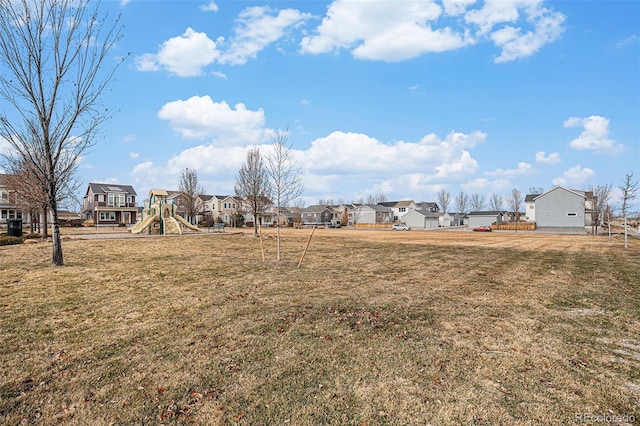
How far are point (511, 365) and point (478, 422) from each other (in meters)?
1.71

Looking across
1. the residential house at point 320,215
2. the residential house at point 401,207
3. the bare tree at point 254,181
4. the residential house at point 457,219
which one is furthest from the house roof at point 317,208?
the bare tree at point 254,181

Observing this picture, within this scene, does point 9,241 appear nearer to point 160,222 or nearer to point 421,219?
point 160,222

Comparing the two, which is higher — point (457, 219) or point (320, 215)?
point (320, 215)

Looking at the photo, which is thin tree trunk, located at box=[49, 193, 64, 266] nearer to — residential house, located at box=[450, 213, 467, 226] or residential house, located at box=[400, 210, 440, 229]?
residential house, located at box=[400, 210, 440, 229]

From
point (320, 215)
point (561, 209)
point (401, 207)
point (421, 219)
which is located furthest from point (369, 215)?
point (561, 209)

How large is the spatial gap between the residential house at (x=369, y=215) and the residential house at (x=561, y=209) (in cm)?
3818

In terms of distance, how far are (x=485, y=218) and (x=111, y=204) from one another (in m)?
77.0

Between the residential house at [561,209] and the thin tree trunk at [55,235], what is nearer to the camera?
the thin tree trunk at [55,235]

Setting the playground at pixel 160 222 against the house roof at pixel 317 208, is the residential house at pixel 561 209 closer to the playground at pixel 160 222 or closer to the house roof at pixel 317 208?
the house roof at pixel 317 208

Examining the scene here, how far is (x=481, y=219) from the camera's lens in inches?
3137

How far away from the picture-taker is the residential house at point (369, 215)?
92000 mm

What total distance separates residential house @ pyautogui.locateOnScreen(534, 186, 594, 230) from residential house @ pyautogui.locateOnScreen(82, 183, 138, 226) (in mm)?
72417

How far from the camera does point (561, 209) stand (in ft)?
196

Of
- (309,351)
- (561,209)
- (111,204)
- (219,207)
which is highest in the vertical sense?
(111,204)
